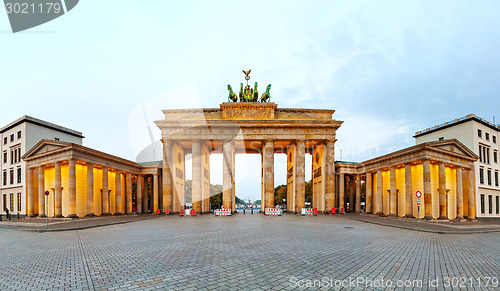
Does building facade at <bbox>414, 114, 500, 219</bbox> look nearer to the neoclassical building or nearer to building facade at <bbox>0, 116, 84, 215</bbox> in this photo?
the neoclassical building

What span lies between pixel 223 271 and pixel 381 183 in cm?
3504

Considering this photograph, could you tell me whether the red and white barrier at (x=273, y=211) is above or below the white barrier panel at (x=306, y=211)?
above

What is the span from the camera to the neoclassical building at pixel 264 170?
31.8 meters

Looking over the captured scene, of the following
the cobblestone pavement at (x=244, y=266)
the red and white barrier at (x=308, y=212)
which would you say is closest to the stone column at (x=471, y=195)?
the red and white barrier at (x=308, y=212)

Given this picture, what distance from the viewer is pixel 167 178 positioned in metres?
39.7

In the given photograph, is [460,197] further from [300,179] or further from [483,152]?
[300,179]

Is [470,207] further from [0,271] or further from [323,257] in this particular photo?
[0,271]

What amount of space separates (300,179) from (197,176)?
608 inches

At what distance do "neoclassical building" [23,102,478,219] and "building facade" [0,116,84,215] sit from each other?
20.9 feet

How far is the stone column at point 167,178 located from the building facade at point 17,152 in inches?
811

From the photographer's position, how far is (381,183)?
121 ft

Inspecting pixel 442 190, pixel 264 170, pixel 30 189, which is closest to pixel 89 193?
pixel 30 189

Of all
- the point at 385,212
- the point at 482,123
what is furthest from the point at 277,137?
the point at 482,123

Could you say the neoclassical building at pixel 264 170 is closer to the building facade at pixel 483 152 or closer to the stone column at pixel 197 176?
the stone column at pixel 197 176
